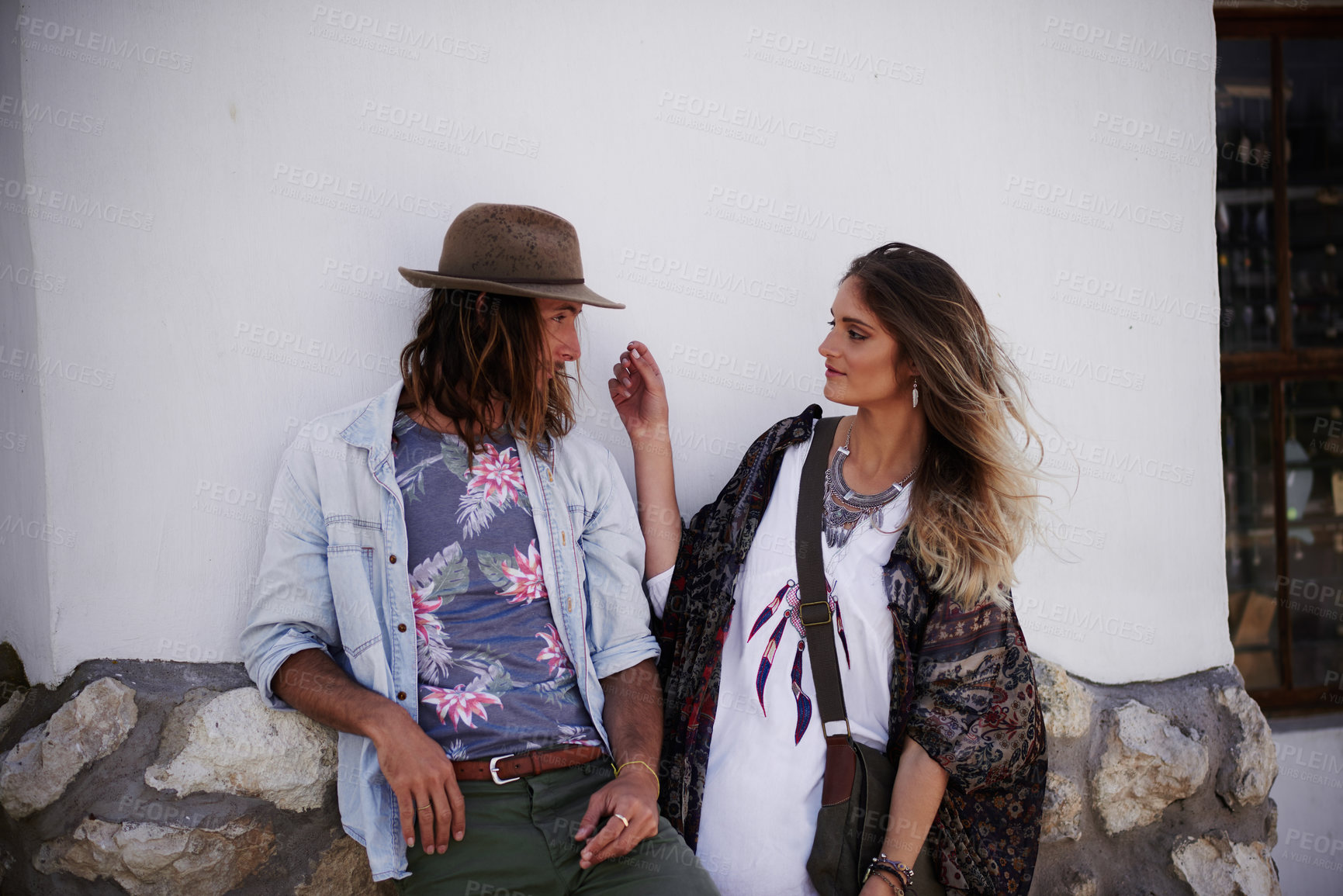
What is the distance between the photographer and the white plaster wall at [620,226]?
2.14m

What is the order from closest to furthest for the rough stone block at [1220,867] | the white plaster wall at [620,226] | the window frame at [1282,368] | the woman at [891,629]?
the woman at [891,629]
the white plaster wall at [620,226]
the rough stone block at [1220,867]
the window frame at [1282,368]

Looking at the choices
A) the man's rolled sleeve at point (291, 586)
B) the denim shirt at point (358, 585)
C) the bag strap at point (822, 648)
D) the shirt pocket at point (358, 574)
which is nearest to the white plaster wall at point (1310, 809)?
the bag strap at point (822, 648)

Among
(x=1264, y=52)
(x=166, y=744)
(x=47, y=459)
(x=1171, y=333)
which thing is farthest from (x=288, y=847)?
(x=1264, y=52)

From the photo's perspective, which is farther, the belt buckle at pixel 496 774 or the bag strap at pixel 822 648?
the bag strap at pixel 822 648

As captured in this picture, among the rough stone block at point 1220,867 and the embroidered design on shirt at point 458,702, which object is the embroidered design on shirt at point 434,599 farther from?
the rough stone block at point 1220,867

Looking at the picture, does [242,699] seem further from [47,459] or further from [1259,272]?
[1259,272]

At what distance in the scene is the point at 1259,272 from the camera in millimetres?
3793

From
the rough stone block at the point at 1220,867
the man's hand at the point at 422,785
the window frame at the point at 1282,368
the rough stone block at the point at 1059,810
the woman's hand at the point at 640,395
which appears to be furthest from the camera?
the window frame at the point at 1282,368

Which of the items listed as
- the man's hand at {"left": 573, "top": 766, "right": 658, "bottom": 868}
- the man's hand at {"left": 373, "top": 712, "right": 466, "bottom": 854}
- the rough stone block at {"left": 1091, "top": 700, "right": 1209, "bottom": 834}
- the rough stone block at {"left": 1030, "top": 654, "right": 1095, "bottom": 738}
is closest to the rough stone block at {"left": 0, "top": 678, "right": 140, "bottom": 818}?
the man's hand at {"left": 373, "top": 712, "right": 466, "bottom": 854}

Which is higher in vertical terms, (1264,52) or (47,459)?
(1264,52)

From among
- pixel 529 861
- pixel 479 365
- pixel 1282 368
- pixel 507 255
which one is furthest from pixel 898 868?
pixel 1282 368

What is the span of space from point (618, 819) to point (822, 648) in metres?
0.60

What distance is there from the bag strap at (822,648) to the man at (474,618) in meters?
0.38

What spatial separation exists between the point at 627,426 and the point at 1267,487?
3062 millimetres
